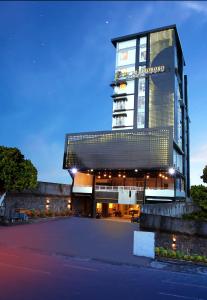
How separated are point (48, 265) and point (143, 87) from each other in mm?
88311

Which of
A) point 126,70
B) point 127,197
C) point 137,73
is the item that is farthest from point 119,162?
point 126,70

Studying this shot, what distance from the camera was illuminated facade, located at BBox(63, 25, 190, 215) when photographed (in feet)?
192

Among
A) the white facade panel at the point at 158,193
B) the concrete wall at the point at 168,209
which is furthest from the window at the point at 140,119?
the concrete wall at the point at 168,209

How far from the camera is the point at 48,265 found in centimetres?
1444

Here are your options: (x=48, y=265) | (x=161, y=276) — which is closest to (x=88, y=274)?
(x=48, y=265)

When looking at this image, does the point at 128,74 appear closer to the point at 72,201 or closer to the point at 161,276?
the point at 72,201

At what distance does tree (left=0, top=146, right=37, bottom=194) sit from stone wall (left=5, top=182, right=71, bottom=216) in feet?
8.62

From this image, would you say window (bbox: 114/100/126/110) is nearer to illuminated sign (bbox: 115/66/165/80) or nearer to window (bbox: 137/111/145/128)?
window (bbox: 137/111/145/128)

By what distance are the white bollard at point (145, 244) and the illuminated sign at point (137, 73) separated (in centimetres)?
8394

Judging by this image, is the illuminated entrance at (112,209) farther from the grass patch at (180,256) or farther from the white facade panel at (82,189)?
the grass patch at (180,256)

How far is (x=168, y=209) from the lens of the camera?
124ft

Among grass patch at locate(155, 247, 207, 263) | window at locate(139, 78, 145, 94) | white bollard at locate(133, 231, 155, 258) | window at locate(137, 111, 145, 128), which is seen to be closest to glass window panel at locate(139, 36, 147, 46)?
window at locate(139, 78, 145, 94)

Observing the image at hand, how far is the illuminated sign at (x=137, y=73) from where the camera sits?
9332 centimetres

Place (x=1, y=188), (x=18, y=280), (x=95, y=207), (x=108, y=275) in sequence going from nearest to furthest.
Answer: (x=18, y=280)
(x=108, y=275)
(x=1, y=188)
(x=95, y=207)
